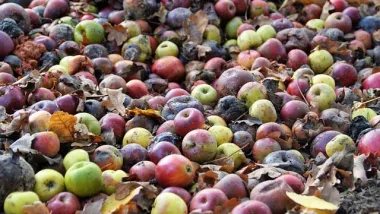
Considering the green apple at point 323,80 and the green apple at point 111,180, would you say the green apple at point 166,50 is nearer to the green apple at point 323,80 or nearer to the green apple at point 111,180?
the green apple at point 323,80

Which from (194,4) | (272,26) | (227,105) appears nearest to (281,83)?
(227,105)

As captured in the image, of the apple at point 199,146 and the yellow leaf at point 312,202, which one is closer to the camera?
the yellow leaf at point 312,202

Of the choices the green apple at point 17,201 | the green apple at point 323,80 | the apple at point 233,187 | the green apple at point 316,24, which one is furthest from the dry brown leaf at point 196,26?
the green apple at point 17,201

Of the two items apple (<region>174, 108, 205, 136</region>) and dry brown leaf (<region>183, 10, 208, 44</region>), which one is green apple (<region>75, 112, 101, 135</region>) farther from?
dry brown leaf (<region>183, 10, 208, 44</region>)

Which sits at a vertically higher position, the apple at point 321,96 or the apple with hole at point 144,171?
the apple at point 321,96

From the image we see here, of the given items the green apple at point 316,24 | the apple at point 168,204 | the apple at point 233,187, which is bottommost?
the apple at point 168,204

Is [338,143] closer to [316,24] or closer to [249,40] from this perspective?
[249,40]

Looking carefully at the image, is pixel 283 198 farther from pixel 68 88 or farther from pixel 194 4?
pixel 194 4
